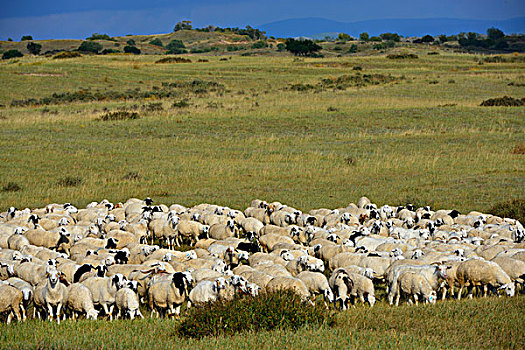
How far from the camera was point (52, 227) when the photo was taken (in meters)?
17.1

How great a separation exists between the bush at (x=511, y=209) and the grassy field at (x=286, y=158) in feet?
3.69

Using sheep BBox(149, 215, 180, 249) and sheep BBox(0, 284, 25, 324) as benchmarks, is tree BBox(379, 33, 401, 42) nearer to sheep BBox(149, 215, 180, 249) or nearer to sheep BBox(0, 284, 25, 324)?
sheep BBox(149, 215, 180, 249)

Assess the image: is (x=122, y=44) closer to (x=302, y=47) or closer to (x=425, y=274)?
(x=302, y=47)

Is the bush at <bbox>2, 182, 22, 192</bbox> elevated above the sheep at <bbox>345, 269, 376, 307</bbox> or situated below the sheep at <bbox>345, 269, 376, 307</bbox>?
above

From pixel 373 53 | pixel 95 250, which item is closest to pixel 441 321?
pixel 95 250

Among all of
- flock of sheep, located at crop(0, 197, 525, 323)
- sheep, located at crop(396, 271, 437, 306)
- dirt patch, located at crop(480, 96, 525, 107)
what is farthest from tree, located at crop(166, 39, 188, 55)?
sheep, located at crop(396, 271, 437, 306)

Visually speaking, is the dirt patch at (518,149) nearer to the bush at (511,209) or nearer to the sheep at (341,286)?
the bush at (511,209)

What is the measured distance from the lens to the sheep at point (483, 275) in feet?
36.0

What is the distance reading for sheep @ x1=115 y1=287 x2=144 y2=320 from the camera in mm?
10141

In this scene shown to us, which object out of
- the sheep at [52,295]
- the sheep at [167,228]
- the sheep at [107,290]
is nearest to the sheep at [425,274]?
the sheep at [107,290]

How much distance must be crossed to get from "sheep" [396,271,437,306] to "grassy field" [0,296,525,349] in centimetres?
86

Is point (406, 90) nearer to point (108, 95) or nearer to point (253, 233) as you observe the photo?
point (108, 95)

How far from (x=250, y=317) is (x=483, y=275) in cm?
519

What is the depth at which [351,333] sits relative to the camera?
817 centimetres
